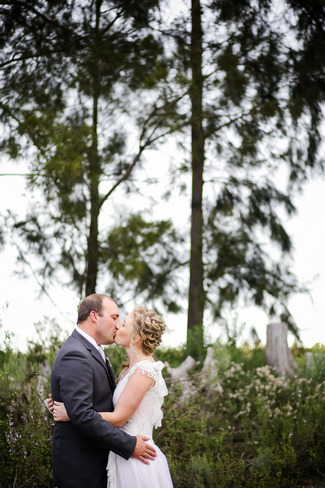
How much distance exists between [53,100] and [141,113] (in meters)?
1.61

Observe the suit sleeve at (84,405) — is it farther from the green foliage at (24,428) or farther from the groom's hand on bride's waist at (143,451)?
the green foliage at (24,428)

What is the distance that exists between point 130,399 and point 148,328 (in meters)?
0.43

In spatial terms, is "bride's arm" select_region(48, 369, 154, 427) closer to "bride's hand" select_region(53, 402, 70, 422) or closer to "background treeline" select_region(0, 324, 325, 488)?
"bride's hand" select_region(53, 402, 70, 422)

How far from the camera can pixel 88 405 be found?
2.89m

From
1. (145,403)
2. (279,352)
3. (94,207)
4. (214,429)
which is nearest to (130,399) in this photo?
(145,403)

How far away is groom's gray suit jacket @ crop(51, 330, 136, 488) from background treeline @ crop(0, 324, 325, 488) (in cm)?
167

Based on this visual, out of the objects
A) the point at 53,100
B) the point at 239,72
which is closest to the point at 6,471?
the point at 53,100

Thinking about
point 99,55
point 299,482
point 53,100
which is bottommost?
point 299,482

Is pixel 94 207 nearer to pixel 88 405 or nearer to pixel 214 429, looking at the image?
pixel 214 429

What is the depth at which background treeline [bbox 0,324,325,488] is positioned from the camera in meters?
4.90

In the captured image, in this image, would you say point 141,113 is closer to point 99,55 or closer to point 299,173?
point 99,55

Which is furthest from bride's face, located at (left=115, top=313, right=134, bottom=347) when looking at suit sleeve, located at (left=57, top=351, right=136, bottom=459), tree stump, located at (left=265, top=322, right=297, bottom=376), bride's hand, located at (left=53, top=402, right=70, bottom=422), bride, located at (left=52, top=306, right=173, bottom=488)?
tree stump, located at (left=265, top=322, right=297, bottom=376)

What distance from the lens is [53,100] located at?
9.18 metres

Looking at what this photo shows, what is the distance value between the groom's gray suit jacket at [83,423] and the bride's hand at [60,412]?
54 mm
